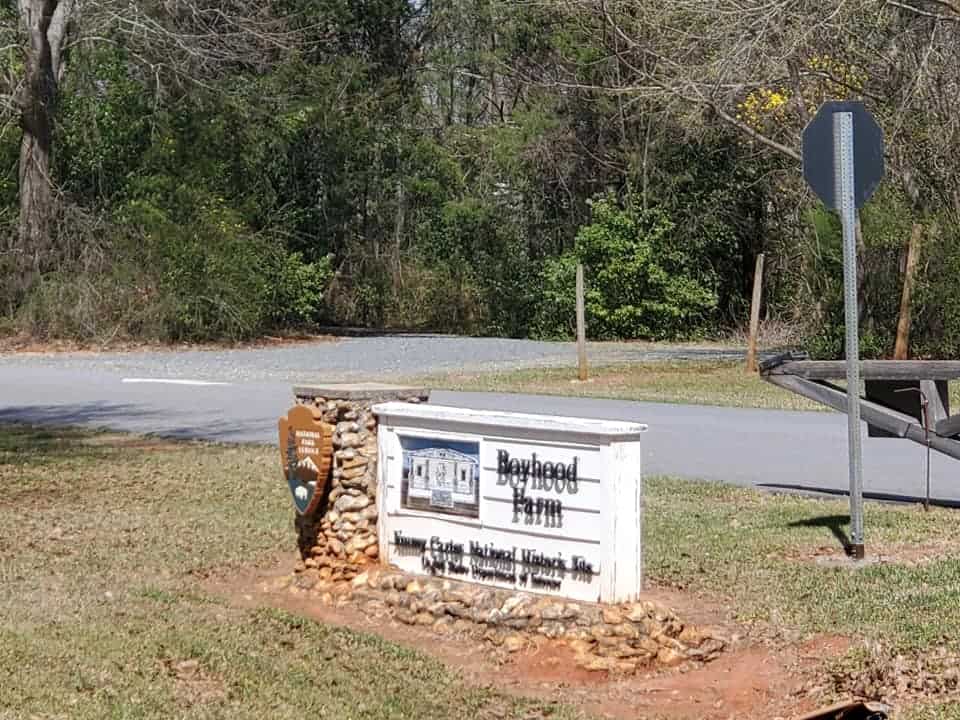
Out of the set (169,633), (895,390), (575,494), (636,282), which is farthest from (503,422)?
(636,282)

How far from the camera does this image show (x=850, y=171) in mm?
8664

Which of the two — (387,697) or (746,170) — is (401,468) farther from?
(746,170)

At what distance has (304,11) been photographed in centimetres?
3859

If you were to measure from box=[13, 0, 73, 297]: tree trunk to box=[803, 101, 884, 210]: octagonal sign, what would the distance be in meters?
26.2

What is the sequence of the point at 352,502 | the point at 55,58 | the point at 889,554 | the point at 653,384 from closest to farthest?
the point at 352,502 < the point at 889,554 < the point at 653,384 < the point at 55,58

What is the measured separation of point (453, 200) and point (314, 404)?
3151 cm

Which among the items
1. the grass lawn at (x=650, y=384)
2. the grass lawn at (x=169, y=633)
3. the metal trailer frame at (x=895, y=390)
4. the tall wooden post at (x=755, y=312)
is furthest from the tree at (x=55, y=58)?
the metal trailer frame at (x=895, y=390)

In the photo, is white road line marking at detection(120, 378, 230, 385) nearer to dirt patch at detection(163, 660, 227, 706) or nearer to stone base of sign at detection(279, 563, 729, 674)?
stone base of sign at detection(279, 563, 729, 674)

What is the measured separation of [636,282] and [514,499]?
89.2ft

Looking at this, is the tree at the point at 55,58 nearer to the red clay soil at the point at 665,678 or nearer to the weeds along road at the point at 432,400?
the weeds along road at the point at 432,400

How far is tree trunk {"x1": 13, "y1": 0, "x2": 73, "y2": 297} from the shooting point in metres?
32.6

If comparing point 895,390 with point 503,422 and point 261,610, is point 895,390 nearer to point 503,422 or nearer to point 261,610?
point 503,422

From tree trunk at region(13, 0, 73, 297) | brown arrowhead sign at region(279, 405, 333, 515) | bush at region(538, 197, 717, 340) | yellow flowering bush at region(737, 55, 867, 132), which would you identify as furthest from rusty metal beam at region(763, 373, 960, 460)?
tree trunk at region(13, 0, 73, 297)

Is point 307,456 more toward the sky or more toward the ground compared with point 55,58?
more toward the ground
